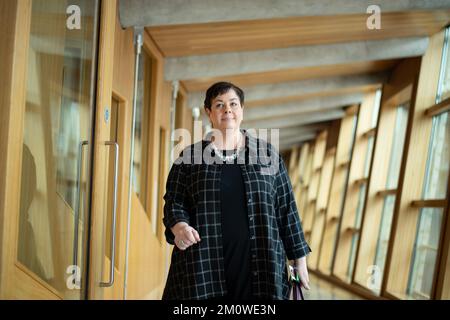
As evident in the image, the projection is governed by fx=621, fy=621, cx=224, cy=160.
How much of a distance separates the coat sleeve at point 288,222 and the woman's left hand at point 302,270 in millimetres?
23


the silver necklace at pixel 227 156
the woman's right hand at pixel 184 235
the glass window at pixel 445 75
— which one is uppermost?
the glass window at pixel 445 75

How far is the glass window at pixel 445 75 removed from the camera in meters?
8.52

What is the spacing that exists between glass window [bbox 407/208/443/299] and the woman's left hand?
19.6ft

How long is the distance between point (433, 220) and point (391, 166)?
292cm

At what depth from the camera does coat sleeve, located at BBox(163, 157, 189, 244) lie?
246 cm

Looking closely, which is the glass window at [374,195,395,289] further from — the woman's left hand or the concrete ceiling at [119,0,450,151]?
the woman's left hand

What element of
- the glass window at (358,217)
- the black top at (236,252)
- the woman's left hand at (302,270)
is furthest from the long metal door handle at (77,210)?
the glass window at (358,217)

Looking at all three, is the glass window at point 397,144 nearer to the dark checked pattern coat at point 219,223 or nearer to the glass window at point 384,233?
the glass window at point 384,233

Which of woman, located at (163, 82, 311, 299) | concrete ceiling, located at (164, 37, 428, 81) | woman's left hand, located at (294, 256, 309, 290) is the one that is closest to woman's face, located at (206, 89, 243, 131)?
woman, located at (163, 82, 311, 299)

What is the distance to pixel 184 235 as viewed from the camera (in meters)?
2.36

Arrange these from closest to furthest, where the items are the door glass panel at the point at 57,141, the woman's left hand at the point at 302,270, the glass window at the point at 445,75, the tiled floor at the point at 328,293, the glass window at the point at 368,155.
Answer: the woman's left hand at the point at 302,270
the door glass panel at the point at 57,141
the glass window at the point at 445,75
the tiled floor at the point at 328,293
the glass window at the point at 368,155

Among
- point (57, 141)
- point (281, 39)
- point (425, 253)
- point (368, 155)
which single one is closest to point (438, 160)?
point (425, 253)
